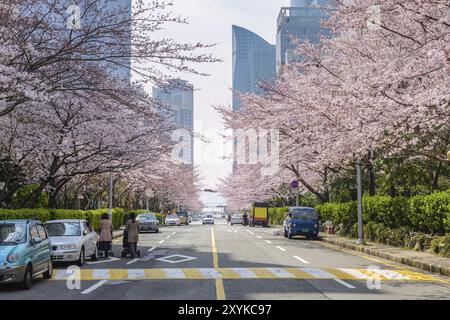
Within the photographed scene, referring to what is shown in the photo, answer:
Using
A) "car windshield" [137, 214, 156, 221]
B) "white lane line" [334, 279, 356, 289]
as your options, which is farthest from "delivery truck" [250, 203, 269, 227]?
"white lane line" [334, 279, 356, 289]

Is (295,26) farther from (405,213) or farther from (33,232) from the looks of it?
(33,232)

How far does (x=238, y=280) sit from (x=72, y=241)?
6.27 m

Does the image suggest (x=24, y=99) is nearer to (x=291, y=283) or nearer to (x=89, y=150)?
(x=291, y=283)

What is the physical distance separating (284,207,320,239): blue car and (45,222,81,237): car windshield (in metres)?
17.4

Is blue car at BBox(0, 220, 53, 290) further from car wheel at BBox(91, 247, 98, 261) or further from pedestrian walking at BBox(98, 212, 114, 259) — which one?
pedestrian walking at BBox(98, 212, 114, 259)

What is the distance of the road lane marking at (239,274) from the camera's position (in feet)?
45.4

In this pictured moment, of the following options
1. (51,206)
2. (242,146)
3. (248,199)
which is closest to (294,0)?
(248,199)

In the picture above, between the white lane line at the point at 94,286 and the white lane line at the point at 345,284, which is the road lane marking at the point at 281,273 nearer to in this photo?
the white lane line at the point at 345,284

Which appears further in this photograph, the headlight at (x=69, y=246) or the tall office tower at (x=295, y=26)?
the tall office tower at (x=295, y=26)

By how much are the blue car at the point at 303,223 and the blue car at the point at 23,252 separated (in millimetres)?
20937

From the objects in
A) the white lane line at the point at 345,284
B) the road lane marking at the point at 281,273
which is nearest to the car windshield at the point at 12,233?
the road lane marking at the point at 281,273

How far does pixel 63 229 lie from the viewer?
18.2 metres
